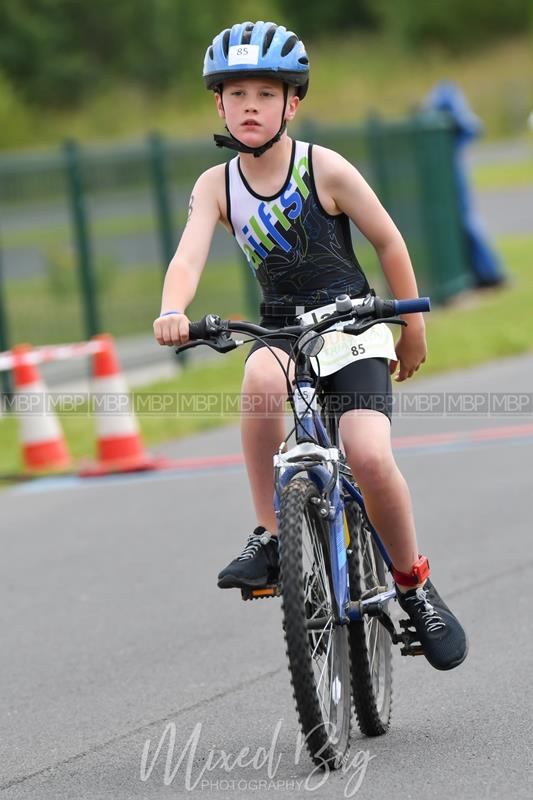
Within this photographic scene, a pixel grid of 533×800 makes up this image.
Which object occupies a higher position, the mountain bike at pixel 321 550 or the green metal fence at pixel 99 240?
the green metal fence at pixel 99 240

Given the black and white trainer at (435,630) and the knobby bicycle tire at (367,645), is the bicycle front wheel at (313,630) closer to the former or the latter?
the knobby bicycle tire at (367,645)

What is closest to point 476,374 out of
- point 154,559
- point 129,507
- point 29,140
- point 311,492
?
point 129,507

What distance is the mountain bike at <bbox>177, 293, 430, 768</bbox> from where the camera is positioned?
Answer: 4750 millimetres

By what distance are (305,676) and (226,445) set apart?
A: 7812mm

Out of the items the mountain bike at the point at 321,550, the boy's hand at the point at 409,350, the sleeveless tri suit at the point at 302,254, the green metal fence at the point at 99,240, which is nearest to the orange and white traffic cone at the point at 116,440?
the green metal fence at the point at 99,240

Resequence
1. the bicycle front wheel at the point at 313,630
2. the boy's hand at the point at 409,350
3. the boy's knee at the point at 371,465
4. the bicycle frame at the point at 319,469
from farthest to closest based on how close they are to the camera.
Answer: the boy's hand at the point at 409,350 → the boy's knee at the point at 371,465 → the bicycle frame at the point at 319,469 → the bicycle front wheel at the point at 313,630

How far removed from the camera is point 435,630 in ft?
17.8

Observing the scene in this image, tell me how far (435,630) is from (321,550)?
1.95 feet

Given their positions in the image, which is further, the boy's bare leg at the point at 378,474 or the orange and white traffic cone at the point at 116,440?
the orange and white traffic cone at the point at 116,440

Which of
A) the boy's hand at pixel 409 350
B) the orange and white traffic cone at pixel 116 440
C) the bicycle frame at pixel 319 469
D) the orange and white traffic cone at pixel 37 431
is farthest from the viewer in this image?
the orange and white traffic cone at pixel 37 431

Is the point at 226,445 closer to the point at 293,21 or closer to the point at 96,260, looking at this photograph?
the point at 96,260

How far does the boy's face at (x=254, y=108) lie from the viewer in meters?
5.29

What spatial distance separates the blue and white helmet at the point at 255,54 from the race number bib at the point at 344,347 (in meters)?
0.75

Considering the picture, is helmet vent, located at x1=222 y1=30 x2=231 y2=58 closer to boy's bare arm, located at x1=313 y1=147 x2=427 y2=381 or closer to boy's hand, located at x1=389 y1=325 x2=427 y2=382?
boy's bare arm, located at x1=313 y1=147 x2=427 y2=381
